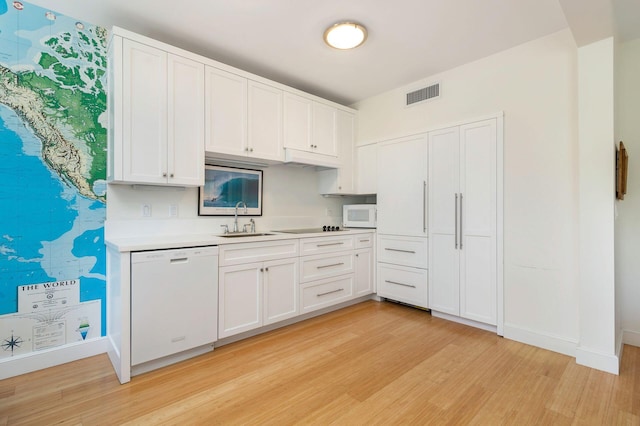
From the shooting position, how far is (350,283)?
11.7 ft

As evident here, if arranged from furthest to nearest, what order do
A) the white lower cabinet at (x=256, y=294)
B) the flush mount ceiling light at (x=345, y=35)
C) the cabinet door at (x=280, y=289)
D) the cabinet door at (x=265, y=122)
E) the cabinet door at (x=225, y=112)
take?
the cabinet door at (x=265, y=122), the cabinet door at (x=280, y=289), the cabinet door at (x=225, y=112), the white lower cabinet at (x=256, y=294), the flush mount ceiling light at (x=345, y=35)

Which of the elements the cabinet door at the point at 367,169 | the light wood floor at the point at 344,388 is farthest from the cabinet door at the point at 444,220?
the cabinet door at the point at 367,169

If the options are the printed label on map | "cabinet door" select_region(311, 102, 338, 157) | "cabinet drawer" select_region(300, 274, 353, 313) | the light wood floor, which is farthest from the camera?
"cabinet door" select_region(311, 102, 338, 157)

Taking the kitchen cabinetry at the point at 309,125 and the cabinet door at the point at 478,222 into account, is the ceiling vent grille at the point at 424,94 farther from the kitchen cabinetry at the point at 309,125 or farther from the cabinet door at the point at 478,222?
the kitchen cabinetry at the point at 309,125

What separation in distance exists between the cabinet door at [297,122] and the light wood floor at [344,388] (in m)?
2.07

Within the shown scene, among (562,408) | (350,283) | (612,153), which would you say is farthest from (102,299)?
(612,153)

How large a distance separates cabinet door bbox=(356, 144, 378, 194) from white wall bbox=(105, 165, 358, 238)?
0.51 m

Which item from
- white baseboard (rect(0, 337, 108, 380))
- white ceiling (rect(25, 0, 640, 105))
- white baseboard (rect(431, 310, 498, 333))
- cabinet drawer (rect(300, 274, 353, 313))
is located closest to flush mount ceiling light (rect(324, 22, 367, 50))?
white ceiling (rect(25, 0, 640, 105))

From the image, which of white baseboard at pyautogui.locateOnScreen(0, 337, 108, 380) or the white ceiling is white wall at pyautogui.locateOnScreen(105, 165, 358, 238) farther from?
the white ceiling

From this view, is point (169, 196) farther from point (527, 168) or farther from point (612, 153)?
point (612, 153)

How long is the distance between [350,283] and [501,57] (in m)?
2.80

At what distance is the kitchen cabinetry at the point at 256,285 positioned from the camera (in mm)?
2543

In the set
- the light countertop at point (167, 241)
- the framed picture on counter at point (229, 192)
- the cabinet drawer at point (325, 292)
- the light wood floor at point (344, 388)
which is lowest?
the light wood floor at point (344, 388)

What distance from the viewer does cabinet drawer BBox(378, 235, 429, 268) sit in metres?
3.35
